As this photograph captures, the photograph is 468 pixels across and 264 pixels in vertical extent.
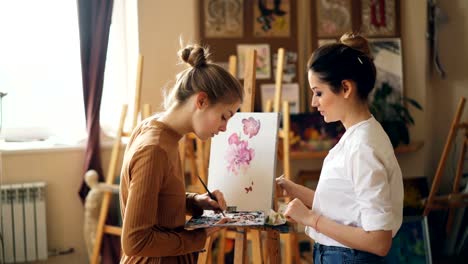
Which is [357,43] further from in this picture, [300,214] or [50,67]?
[50,67]

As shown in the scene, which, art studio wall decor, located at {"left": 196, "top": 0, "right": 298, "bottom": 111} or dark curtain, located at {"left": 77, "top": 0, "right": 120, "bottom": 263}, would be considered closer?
dark curtain, located at {"left": 77, "top": 0, "right": 120, "bottom": 263}

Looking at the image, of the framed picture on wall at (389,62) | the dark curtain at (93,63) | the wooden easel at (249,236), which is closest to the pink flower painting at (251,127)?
the wooden easel at (249,236)

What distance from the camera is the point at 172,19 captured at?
361 centimetres

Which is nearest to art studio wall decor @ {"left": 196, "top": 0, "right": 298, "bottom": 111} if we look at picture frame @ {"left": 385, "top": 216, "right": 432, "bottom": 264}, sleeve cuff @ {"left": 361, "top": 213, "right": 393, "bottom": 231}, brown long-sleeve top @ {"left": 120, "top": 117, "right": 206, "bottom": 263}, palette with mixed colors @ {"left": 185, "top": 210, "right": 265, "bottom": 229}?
picture frame @ {"left": 385, "top": 216, "right": 432, "bottom": 264}

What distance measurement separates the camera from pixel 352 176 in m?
1.52

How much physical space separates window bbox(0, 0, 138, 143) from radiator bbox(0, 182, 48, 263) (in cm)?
42

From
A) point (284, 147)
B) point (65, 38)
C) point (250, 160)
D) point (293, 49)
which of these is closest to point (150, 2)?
point (65, 38)

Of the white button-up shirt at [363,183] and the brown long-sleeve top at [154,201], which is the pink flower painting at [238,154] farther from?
the white button-up shirt at [363,183]

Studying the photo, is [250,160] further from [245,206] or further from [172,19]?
[172,19]

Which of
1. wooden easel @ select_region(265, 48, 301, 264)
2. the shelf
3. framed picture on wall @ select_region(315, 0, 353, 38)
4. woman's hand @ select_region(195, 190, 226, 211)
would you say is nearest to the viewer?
woman's hand @ select_region(195, 190, 226, 211)

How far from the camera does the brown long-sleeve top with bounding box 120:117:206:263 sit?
154 centimetres

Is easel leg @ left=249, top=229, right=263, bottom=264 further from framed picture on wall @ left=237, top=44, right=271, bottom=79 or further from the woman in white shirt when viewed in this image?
framed picture on wall @ left=237, top=44, right=271, bottom=79

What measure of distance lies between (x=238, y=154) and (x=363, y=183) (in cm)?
102

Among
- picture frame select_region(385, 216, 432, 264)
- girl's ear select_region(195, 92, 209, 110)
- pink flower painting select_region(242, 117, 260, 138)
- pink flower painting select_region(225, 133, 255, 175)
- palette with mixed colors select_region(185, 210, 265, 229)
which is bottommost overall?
picture frame select_region(385, 216, 432, 264)
